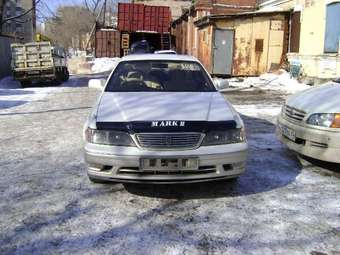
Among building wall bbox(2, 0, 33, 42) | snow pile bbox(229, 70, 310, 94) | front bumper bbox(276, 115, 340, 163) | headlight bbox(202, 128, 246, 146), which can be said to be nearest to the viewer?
headlight bbox(202, 128, 246, 146)

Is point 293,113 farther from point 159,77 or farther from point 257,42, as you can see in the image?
point 257,42

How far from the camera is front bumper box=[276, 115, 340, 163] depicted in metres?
5.74


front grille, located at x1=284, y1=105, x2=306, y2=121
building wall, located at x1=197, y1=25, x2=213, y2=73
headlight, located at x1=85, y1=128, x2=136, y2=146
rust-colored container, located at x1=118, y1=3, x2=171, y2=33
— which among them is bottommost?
headlight, located at x1=85, y1=128, x2=136, y2=146

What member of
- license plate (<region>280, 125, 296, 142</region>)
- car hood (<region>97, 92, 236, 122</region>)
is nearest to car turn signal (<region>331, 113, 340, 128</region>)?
license plate (<region>280, 125, 296, 142</region>)

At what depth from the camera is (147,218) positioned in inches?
178

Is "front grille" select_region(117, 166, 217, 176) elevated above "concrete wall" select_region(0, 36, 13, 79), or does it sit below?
below

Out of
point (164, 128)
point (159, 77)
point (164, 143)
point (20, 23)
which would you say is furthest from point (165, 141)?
point (20, 23)

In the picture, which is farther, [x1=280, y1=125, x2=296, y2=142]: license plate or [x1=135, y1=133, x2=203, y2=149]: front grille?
[x1=280, y1=125, x2=296, y2=142]: license plate

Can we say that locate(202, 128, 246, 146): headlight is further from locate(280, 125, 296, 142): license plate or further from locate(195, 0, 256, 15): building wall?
locate(195, 0, 256, 15): building wall

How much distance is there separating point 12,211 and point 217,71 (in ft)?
57.2

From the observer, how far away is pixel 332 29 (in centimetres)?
1602

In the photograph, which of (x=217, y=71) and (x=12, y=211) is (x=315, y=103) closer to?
(x=12, y=211)

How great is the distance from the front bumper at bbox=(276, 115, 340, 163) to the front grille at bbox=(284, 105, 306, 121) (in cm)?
10

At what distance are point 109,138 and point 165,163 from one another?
0.63 metres
